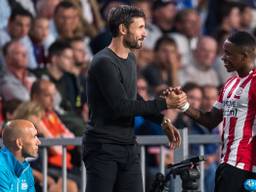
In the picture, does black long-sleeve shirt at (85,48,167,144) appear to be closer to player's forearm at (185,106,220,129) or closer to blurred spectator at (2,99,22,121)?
player's forearm at (185,106,220,129)

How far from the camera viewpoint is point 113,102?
766 centimetres

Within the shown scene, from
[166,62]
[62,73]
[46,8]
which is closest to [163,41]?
[166,62]

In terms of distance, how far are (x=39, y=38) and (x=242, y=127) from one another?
593cm

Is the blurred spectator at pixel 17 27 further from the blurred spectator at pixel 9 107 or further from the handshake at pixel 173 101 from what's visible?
the handshake at pixel 173 101

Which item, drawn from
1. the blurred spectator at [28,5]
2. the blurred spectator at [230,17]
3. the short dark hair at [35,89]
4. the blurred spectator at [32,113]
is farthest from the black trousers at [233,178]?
the blurred spectator at [230,17]

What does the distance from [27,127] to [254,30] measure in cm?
803

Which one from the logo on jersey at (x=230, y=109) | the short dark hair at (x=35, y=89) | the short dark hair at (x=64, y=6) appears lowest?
the short dark hair at (x=35, y=89)

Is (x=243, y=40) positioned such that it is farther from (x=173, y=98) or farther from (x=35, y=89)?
(x=35, y=89)

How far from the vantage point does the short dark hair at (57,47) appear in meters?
12.9

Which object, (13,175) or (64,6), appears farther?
(64,6)

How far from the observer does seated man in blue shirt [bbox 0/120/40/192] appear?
772 cm

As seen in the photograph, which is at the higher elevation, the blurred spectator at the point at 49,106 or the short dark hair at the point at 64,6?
the short dark hair at the point at 64,6

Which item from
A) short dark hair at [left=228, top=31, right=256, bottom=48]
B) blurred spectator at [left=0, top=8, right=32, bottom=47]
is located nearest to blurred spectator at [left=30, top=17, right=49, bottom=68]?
blurred spectator at [left=0, top=8, right=32, bottom=47]

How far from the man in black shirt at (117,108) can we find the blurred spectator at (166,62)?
571cm
